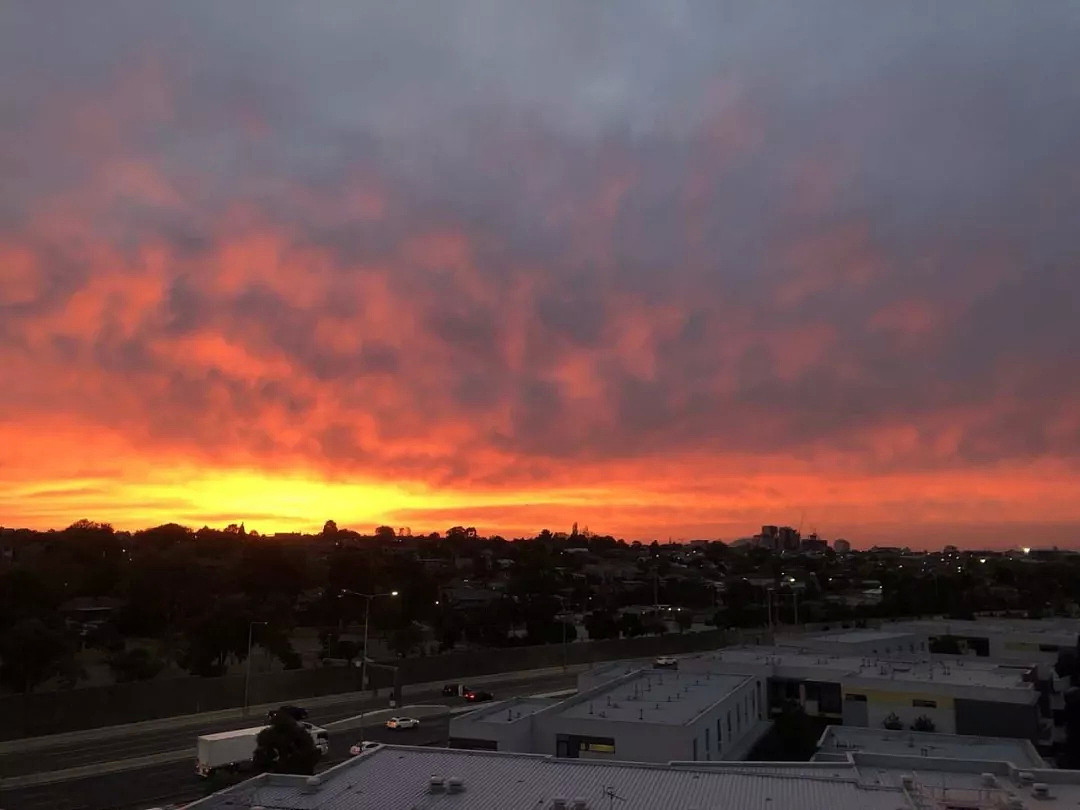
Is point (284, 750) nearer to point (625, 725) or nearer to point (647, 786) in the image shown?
point (625, 725)

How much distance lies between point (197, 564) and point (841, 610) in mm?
99632

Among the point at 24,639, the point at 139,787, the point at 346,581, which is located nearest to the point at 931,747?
the point at 139,787

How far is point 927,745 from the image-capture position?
1633 inches

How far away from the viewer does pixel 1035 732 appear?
4747 cm

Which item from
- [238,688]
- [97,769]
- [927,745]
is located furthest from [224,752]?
[927,745]

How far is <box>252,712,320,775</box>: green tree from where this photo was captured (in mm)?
38125

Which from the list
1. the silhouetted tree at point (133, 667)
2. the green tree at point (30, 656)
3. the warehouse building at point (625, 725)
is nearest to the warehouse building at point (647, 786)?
the warehouse building at point (625, 725)

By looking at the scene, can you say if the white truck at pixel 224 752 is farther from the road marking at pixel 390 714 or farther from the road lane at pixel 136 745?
the road marking at pixel 390 714

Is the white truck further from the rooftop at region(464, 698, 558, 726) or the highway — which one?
the rooftop at region(464, 698, 558, 726)

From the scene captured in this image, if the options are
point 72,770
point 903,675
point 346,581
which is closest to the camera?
point 72,770

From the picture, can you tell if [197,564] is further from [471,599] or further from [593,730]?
[593,730]

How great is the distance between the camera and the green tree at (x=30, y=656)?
6744 cm

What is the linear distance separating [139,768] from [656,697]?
2978 centimetres

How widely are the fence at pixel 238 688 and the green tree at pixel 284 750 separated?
25.8 m
